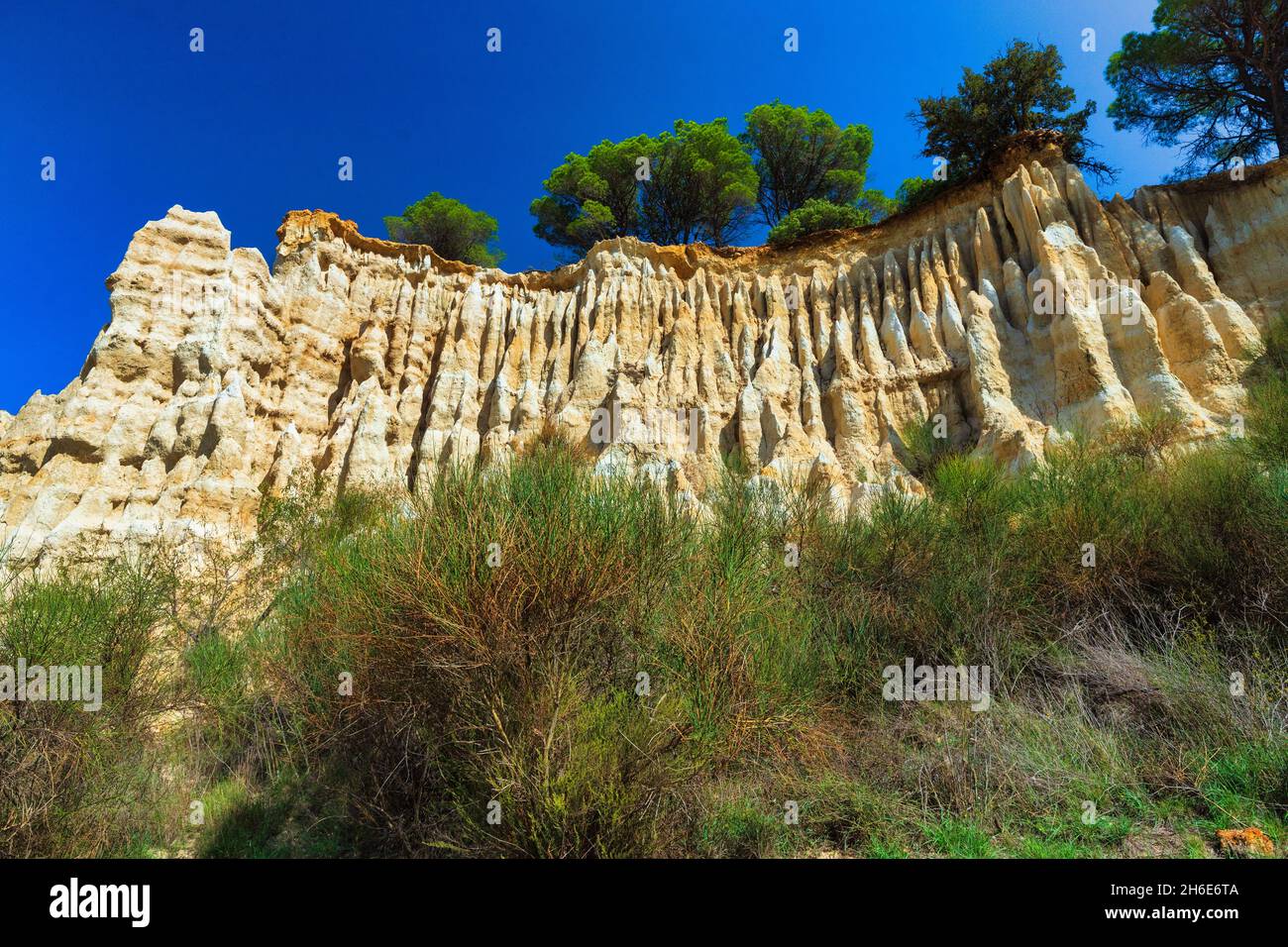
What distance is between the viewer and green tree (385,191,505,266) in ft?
89.2

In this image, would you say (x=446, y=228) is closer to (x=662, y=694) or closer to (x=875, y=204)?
(x=875, y=204)

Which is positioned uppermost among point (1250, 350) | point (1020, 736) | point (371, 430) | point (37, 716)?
point (371, 430)

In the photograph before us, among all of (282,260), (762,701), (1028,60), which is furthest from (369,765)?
(1028,60)

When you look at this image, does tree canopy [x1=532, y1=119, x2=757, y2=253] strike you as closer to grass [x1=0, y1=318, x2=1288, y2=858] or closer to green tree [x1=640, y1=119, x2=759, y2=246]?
green tree [x1=640, y1=119, x2=759, y2=246]

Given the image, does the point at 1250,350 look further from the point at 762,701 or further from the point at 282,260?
the point at 282,260

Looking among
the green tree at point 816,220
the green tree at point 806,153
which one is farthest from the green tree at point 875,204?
the green tree at point 816,220

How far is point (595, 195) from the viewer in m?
27.2

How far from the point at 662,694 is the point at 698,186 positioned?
26.8m

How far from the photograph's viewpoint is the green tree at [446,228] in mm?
27203

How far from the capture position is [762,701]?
481 cm

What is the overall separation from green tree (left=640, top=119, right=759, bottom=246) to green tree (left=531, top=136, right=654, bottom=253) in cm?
66

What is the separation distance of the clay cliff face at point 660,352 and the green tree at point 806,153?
905cm
